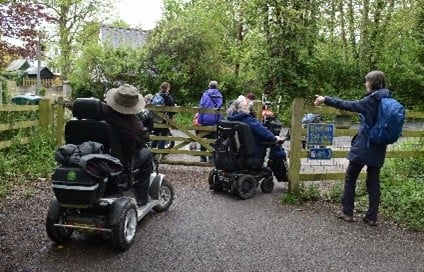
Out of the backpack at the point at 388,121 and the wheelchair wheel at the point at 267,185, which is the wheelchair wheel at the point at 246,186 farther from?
the backpack at the point at 388,121

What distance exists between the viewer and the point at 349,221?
21.2 feet

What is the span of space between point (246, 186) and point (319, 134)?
1.32m

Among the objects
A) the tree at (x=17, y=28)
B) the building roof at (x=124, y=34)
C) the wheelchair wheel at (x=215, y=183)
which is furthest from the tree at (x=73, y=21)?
the wheelchair wheel at (x=215, y=183)

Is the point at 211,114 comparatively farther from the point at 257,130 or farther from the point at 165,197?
the point at 165,197

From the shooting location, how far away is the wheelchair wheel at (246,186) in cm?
750

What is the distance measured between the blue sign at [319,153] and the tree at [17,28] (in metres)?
5.73

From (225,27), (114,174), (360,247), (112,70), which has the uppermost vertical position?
(225,27)

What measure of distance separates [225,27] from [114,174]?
23.1m

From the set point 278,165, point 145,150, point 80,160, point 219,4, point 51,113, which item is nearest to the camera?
point 80,160

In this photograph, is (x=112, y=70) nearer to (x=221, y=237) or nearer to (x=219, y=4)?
(x=219, y=4)

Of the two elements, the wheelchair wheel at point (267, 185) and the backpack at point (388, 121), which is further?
the wheelchair wheel at point (267, 185)

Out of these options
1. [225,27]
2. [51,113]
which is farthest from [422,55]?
[51,113]

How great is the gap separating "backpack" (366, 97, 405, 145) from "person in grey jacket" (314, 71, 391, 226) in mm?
146

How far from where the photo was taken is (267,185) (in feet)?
26.3
